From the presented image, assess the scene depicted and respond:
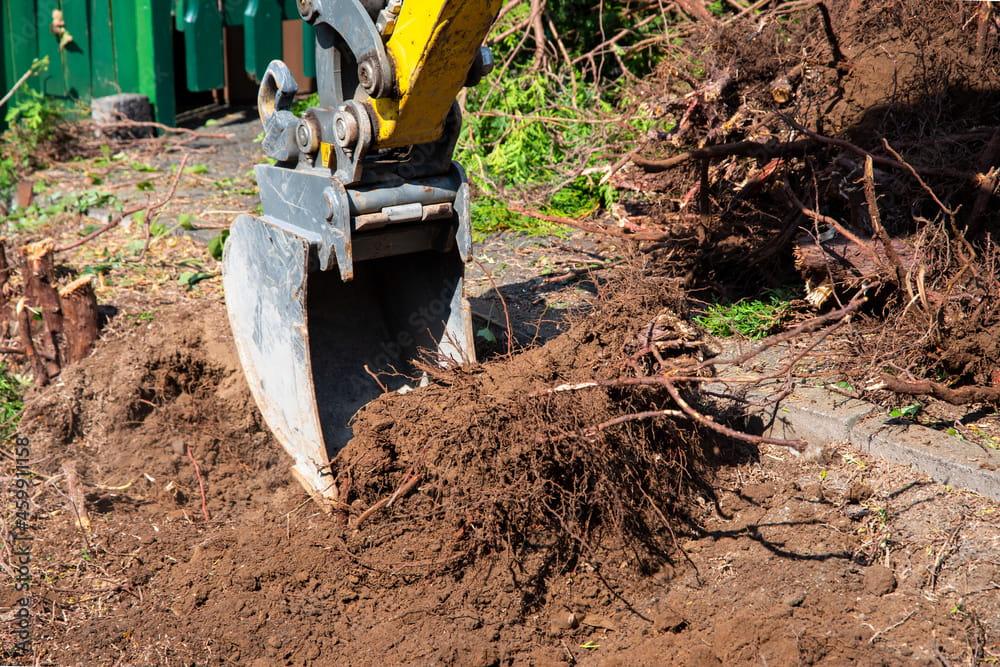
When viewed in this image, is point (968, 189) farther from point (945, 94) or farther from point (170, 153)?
point (170, 153)

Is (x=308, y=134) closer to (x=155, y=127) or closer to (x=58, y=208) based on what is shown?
(x=58, y=208)

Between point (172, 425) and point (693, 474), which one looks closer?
point (693, 474)

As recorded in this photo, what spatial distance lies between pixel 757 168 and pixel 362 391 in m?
2.08

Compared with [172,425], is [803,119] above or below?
above

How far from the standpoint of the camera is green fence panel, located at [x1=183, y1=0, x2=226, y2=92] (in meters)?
7.39

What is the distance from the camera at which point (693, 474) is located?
371 cm

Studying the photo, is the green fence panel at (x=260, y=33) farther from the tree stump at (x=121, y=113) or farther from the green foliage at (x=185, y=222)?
the green foliage at (x=185, y=222)

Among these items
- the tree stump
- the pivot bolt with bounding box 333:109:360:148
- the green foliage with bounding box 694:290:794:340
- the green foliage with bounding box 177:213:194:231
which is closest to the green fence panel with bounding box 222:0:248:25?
the tree stump

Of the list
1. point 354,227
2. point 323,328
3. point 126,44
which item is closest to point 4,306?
point 323,328

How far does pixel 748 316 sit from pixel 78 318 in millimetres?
3015

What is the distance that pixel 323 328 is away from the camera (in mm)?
4156

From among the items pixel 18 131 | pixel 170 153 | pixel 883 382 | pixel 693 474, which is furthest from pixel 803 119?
pixel 18 131

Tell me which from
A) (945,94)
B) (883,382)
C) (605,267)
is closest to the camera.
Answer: (883,382)

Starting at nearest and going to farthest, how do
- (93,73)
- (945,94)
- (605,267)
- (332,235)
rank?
Answer: (332,235), (945,94), (605,267), (93,73)
